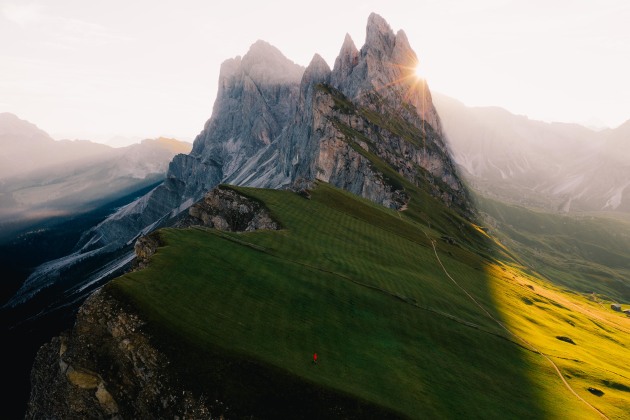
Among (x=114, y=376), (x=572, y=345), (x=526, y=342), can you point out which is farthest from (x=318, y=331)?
(x=572, y=345)

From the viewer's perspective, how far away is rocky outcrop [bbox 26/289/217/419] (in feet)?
80.8

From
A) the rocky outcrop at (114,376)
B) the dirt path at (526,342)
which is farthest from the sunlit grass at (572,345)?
the rocky outcrop at (114,376)

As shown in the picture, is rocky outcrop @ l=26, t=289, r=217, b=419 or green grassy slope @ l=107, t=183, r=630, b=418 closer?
rocky outcrop @ l=26, t=289, r=217, b=419

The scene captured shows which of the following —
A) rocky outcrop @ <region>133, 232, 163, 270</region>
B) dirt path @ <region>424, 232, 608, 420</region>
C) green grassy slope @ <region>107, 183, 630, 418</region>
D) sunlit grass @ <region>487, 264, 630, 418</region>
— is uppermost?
rocky outcrop @ <region>133, 232, 163, 270</region>

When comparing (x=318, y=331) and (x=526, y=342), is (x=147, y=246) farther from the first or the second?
(x=526, y=342)

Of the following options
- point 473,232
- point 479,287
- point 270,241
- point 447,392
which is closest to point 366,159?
point 473,232

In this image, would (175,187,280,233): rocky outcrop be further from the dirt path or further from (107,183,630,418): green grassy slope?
the dirt path

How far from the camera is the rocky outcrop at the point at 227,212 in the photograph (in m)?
76.6

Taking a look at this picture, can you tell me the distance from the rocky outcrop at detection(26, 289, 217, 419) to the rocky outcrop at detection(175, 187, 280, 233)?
46.7 m

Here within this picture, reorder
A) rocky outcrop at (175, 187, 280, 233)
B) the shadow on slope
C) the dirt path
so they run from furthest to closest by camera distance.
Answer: rocky outcrop at (175, 187, 280, 233), the dirt path, the shadow on slope

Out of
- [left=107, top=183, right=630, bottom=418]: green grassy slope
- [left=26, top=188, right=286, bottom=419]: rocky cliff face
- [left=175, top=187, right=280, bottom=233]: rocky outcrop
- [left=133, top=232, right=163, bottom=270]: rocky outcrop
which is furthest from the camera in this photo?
[left=175, top=187, right=280, bottom=233]: rocky outcrop

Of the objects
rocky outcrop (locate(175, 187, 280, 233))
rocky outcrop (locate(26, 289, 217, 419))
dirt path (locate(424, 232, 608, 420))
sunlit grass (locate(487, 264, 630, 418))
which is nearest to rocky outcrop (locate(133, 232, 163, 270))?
rocky outcrop (locate(26, 289, 217, 419))

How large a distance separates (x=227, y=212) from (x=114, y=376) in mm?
54256

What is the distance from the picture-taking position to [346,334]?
36906 mm
